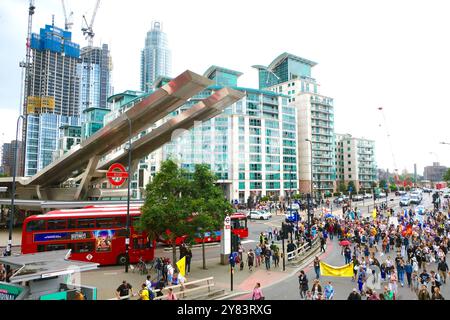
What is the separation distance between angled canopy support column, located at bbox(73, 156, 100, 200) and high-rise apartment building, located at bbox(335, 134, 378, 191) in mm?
94415

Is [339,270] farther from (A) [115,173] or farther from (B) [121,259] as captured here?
(A) [115,173]

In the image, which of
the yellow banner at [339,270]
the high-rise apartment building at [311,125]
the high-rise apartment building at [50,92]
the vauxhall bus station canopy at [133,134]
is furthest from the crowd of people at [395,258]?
the high-rise apartment building at [50,92]

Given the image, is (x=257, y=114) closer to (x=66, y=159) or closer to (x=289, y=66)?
(x=289, y=66)

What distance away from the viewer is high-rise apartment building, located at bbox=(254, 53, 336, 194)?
93750 mm

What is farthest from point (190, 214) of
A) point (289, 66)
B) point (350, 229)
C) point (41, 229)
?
point (289, 66)

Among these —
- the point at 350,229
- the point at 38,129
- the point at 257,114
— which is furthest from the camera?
the point at 38,129

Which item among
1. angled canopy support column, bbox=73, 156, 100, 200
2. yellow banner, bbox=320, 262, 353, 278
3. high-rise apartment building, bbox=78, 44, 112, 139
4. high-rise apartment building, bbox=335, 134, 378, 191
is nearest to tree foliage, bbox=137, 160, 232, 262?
yellow banner, bbox=320, 262, 353, 278

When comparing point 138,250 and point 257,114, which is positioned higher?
point 257,114

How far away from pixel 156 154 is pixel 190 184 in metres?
67.2

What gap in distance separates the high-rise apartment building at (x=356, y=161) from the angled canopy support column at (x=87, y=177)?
94415 millimetres

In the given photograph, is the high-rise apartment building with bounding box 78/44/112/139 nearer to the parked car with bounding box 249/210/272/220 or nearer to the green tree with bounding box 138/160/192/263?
the parked car with bounding box 249/210/272/220

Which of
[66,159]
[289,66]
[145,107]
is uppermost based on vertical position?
[289,66]

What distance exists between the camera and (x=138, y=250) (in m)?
21.5

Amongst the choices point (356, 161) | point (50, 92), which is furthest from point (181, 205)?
point (50, 92)
